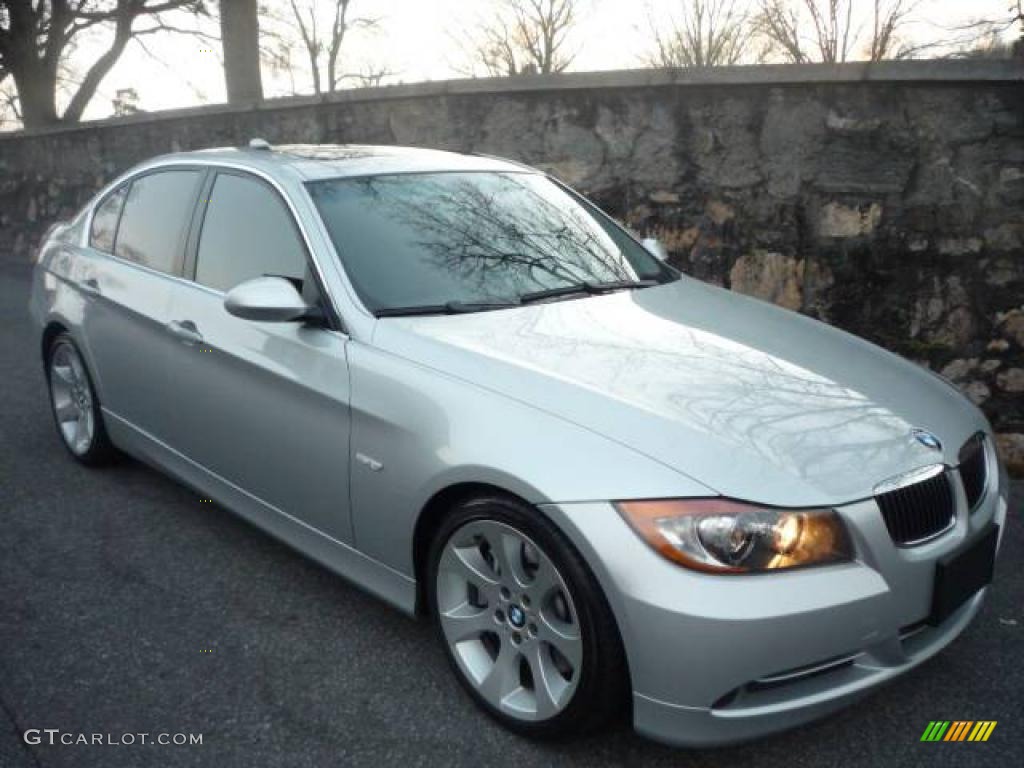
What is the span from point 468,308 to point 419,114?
4655 mm

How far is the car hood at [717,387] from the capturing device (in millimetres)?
2312

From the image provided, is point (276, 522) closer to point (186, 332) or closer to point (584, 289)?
point (186, 332)

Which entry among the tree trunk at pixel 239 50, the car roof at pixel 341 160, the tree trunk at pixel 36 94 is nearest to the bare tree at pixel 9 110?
the tree trunk at pixel 36 94

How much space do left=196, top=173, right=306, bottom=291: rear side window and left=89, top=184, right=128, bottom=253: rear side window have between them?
94 cm

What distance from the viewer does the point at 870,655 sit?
2322 mm

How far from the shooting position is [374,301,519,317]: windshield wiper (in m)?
3.01

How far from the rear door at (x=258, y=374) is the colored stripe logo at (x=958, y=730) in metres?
1.83

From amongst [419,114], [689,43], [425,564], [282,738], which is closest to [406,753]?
[282,738]

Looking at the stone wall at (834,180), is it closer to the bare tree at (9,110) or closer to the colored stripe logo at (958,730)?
the colored stripe logo at (958,730)

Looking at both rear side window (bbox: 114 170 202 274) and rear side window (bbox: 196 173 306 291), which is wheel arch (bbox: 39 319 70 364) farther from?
rear side window (bbox: 196 173 306 291)

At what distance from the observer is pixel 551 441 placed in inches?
95.0

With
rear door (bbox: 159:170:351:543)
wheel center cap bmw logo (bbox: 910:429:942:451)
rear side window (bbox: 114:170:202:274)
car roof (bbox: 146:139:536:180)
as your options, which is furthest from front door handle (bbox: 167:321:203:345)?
wheel center cap bmw logo (bbox: 910:429:942:451)

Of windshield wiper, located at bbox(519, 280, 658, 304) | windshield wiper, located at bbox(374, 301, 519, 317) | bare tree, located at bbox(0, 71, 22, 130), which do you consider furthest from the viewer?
bare tree, located at bbox(0, 71, 22, 130)

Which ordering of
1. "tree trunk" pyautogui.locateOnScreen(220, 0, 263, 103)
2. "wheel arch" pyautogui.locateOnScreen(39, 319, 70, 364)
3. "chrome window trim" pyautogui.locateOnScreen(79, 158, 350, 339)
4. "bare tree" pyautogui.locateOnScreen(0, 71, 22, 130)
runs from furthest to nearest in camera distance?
"bare tree" pyautogui.locateOnScreen(0, 71, 22, 130), "tree trunk" pyautogui.locateOnScreen(220, 0, 263, 103), "wheel arch" pyautogui.locateOnScreen(39, 319, 70, 364), "chrome window trim" pyautogui.locateOnScreen(79, 158, 350, 339)
